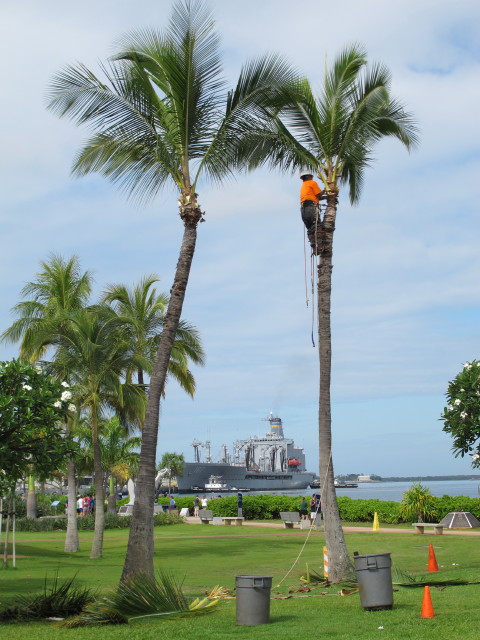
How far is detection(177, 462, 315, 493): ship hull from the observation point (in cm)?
12750

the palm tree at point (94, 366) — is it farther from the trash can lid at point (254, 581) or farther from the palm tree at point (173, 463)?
the palm tree at point (173, 463)

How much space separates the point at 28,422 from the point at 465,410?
9.54 meters

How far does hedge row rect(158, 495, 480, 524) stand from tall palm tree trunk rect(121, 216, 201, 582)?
68.5 feet

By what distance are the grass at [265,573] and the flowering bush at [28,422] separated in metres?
2.31

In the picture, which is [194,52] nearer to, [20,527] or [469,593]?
[469,593]

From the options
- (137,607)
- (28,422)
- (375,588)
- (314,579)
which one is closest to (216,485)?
A: (314,579)

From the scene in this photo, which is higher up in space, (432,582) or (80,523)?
(432,582)

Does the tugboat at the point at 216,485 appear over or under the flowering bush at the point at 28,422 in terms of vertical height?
under

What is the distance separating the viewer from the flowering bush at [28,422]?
12.4 metres

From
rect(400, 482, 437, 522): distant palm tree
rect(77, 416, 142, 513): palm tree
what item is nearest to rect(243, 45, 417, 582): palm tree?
rect(400, 482, 437, 522): distant palm tree

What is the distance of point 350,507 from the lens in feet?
114

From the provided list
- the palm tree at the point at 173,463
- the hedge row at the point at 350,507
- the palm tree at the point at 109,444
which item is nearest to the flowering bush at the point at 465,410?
the hedge row at the point at 350,507

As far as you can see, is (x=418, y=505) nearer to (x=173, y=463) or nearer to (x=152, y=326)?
(x=152, y=326)

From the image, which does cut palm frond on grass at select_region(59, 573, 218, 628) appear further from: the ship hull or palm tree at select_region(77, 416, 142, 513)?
the ship hull
